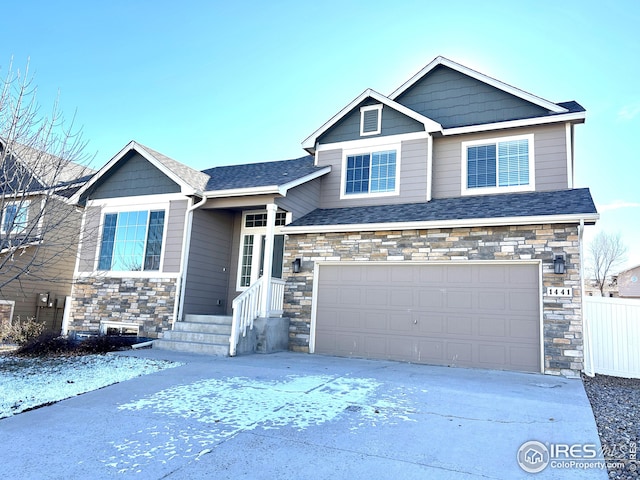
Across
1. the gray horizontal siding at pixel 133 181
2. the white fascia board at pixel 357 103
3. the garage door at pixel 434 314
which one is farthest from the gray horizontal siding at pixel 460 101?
the gray horizontal siding at pixel 133 181

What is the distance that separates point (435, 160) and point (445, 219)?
8.64 feet

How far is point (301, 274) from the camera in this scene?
10.5 metres

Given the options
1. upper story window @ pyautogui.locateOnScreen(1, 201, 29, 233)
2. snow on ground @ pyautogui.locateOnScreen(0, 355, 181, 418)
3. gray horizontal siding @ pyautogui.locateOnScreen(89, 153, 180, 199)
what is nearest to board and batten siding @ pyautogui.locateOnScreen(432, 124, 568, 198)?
gray horizontal siding @ pyautogui.locateOnScreen(89, 153, 180, 199)

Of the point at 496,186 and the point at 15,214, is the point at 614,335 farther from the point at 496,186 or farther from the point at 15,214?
the point at 15,214

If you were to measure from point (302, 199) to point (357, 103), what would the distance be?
2.95m

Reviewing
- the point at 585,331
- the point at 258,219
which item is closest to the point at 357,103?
the point at 258,219

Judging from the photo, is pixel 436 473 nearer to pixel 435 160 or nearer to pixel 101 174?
pixel 435 160

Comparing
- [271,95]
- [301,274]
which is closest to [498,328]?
[301,274]

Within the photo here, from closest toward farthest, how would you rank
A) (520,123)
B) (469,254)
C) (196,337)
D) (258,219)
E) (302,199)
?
1. (469,254)
2. (196,337)
3. (520,123)
4. (302,199)
5. (258,219)

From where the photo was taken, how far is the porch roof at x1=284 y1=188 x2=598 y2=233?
831 cm

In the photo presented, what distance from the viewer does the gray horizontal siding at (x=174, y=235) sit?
10992 millimetres

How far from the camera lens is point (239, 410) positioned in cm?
508

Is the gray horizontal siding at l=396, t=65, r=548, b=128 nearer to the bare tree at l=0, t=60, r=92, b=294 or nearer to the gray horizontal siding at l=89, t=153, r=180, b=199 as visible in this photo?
the gray horizontal siding at l=89, t=153, r=180, b=199

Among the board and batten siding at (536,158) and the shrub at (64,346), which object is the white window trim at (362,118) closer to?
the board and batten siding at (536,158)
